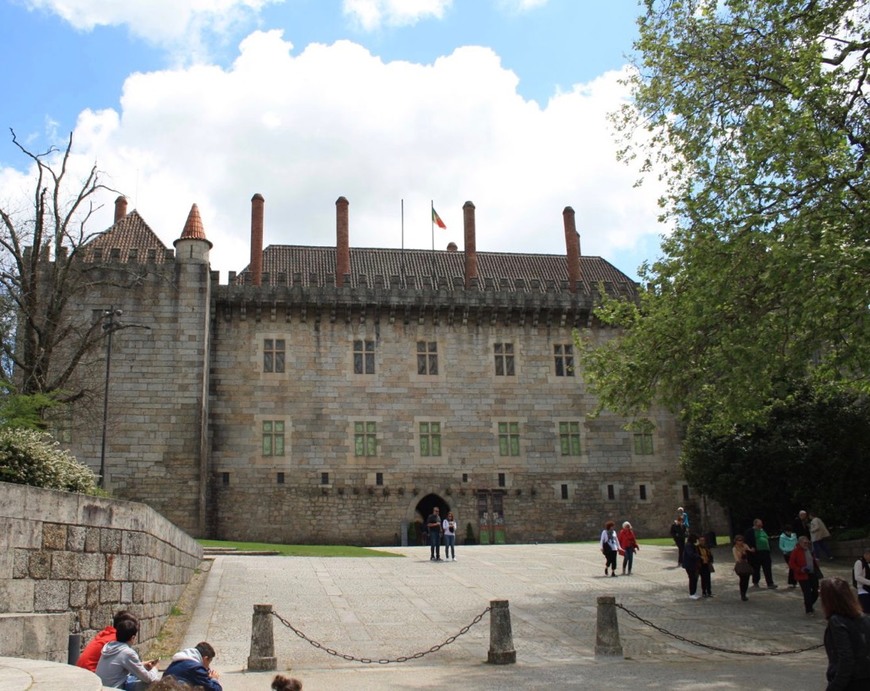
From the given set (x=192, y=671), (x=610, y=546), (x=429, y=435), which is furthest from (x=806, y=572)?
(x=429, y=435)

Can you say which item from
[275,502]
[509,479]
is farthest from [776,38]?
[275,502]

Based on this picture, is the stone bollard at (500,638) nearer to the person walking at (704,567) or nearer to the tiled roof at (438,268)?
the person walking at (704,567)

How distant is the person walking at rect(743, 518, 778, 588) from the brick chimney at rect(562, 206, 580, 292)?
20.9m

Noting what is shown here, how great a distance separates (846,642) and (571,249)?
35172mm

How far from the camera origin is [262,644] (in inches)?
444

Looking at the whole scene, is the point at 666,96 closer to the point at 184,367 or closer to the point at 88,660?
the point at 88,660

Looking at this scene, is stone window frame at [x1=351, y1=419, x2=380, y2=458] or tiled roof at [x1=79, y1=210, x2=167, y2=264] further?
stone window frame at [x1=351, y1=419, x2=380, y2=458]

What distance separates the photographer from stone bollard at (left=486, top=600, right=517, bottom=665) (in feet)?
38.9

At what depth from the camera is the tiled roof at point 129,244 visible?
3372 centimetres

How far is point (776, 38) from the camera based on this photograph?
17016 mm

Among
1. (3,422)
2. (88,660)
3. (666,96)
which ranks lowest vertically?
(88,660)

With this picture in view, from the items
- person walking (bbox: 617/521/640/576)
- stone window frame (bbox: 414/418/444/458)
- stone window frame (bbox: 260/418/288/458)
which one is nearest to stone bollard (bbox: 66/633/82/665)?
person walking (bbox: 617/521/640/576)

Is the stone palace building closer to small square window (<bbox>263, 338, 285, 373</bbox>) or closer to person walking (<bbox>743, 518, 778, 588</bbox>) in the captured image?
small square window (<bbox>263, 338, 285, 373</bbox>)

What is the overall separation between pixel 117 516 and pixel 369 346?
25.9 meters
